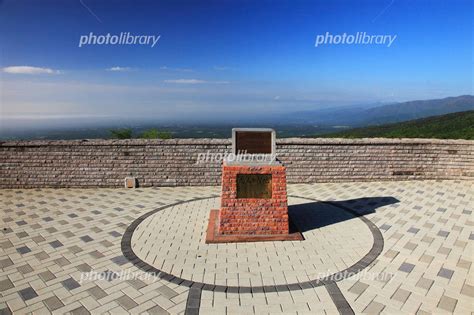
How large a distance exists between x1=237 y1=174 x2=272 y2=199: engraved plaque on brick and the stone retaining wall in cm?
504

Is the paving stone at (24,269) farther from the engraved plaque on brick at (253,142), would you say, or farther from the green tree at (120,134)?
the green tree at (120,134)

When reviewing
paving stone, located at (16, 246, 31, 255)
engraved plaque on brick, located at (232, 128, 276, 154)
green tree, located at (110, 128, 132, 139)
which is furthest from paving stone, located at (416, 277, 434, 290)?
green tree, located at (110, 128, 132, 139)

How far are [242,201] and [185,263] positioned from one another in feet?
6.32

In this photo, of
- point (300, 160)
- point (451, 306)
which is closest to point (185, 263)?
point (451, 306)

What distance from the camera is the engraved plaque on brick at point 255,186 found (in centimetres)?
704

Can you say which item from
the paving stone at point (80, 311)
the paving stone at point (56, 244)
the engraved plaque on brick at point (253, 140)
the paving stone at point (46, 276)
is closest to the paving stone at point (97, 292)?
the paving stone at point (80, 311)

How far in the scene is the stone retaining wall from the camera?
455 inches

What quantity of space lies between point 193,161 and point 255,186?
17.7 feet

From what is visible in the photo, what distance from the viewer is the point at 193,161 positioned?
11922mm

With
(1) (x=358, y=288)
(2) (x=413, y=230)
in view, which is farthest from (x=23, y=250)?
(2) (x=413, y=230)

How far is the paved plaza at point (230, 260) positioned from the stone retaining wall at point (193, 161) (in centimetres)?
187

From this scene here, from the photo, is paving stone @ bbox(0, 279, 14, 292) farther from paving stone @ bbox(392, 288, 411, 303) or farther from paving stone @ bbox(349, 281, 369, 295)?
paving stone @ bbox(392, 288, 411, 303)

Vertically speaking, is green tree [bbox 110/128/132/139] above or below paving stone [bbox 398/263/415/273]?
above

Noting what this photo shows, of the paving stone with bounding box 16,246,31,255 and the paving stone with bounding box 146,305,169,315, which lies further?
the paving stone with bounding box 16,246,31,255
